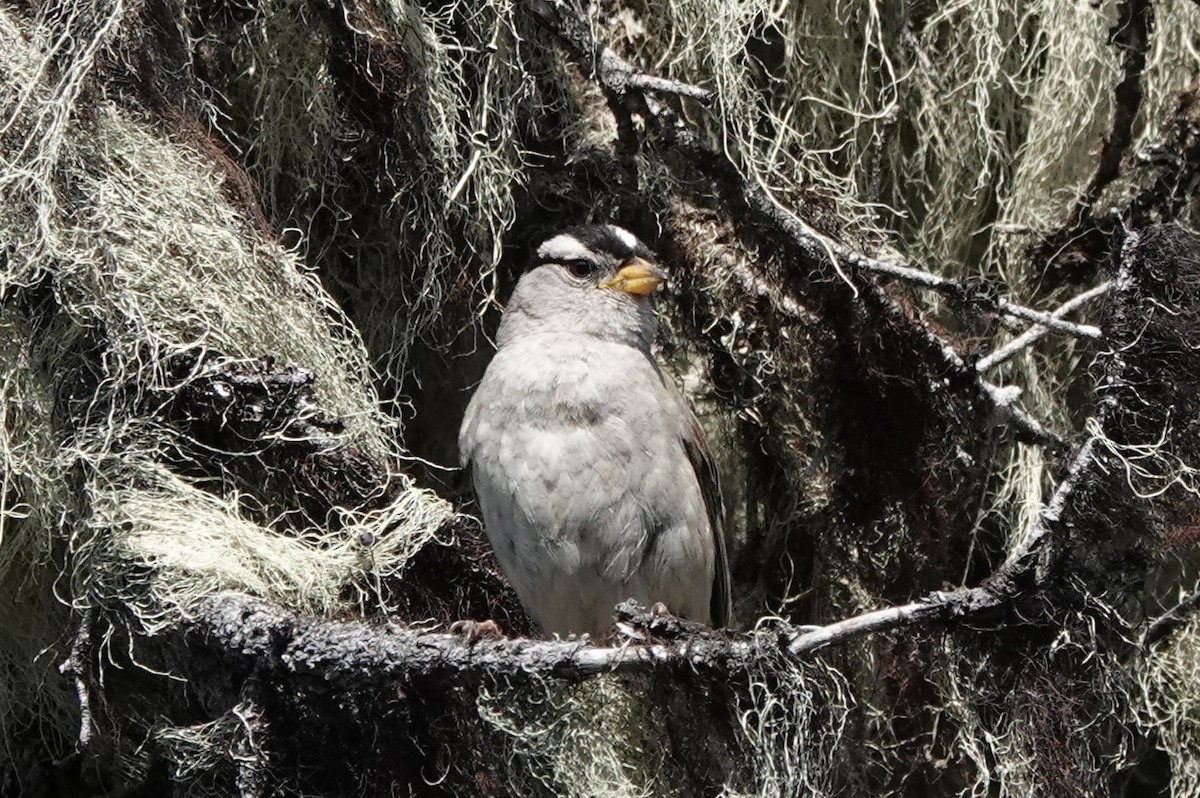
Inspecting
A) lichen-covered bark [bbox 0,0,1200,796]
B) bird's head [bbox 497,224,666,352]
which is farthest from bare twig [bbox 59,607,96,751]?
bird's head [bbox 497,224,666,352]

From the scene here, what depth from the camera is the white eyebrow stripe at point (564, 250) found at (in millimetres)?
3516

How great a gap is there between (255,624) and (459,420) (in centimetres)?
121

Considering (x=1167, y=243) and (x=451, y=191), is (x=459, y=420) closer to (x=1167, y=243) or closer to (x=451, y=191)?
(x=451, y=191)

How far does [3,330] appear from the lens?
114 inches

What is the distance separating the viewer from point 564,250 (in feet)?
11.6

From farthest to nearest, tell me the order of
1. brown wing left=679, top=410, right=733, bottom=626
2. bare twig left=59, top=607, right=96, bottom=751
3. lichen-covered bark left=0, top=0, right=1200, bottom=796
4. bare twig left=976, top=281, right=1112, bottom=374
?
brown wing left=679, top=410, right=733, bottom=626, bare twig left=976, top=281, right=1112, bottom=374, bare twig left=59, top=607, right=96, bottom=751, lichen-covered bark left=0, top=0, right=1200, bottom=796

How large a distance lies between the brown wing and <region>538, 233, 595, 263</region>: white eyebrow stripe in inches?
16.0

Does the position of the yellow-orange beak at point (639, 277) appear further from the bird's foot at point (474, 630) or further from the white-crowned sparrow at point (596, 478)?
the bird's foot at point (474, 630)

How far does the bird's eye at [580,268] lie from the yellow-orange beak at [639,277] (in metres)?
0.08

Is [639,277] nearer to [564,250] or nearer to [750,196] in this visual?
[564,250]

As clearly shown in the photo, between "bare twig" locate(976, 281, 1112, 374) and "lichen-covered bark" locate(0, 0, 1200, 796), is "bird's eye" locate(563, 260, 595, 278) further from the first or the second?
"bare twig" locate(976, 281, 1112, 374)

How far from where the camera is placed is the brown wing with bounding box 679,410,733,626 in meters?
3.41

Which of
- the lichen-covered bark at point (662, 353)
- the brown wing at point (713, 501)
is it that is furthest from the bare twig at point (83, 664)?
the brown wing at point (713, 501)

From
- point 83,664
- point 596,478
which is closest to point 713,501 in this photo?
point 596,478
